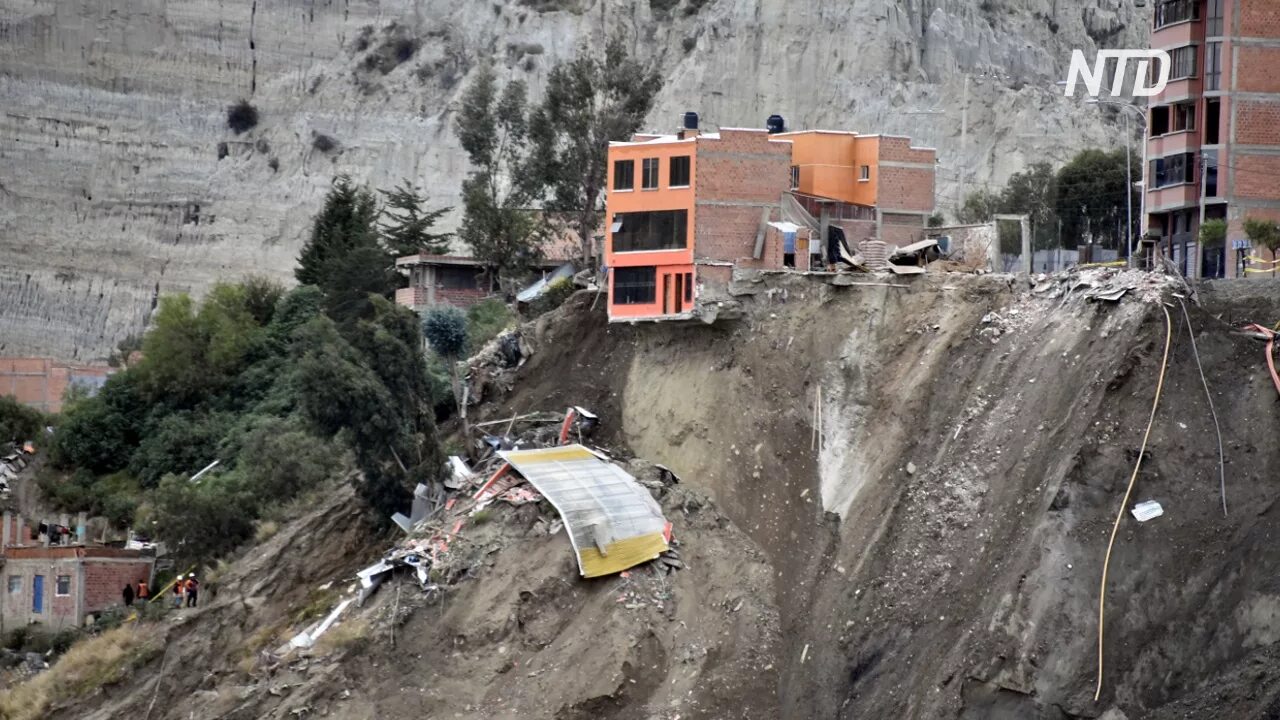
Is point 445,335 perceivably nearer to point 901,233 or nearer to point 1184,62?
point 901,233

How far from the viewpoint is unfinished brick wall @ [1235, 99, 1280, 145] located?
152 feet

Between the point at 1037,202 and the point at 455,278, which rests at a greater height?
the point at 1037,202

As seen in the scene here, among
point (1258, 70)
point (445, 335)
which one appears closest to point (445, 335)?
point (445, 335)

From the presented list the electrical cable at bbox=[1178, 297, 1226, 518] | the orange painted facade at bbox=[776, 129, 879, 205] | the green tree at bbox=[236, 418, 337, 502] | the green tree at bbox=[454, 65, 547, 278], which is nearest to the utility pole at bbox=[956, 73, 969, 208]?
the green tree at bbox=[454, 65, 547, 278]

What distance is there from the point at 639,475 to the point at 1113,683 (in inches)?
415

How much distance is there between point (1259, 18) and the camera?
1841 inches

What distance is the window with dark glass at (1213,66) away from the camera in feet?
155

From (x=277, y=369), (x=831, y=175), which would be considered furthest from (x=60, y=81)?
(x=831, y=175)

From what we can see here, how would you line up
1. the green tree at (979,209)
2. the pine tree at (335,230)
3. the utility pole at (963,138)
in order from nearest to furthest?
the pine tree at (335,230)
the green tree at (979,209)
the utility pole at (963,138)

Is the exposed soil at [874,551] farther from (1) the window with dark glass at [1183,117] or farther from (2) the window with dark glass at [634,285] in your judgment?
(1) the window with dark glass at [1183,117]

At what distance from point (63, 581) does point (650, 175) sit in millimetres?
16692

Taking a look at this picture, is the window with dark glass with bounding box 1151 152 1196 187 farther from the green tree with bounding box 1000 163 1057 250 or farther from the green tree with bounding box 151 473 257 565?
the green tree with bounding box 151 473 257 565

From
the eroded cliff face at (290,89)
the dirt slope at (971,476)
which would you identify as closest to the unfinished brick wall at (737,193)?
the dirt slope at (971,476)

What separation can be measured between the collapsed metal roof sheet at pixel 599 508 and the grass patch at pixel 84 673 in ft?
25.9
